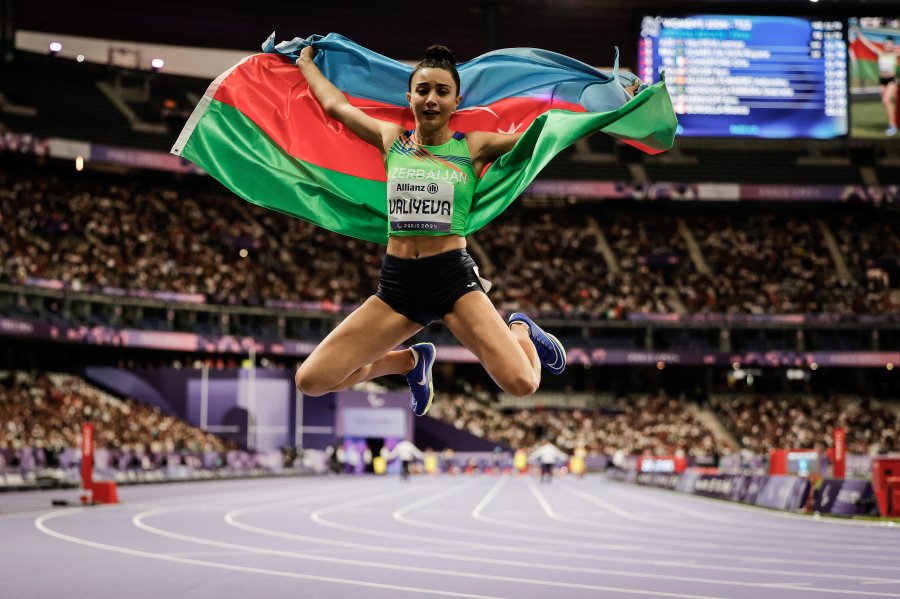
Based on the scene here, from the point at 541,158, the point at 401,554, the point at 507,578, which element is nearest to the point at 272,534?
the point at 401,554

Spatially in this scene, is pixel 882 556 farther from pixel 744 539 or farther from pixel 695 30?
pixel 695 30

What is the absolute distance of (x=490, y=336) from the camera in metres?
6.94

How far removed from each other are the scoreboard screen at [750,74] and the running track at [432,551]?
83.9 ft

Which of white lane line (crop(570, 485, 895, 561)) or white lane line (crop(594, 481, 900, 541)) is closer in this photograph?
white lane line (crop(570, 485, 895, 561))

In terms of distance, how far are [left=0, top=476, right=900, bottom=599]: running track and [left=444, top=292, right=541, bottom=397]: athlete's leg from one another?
304 centimetres

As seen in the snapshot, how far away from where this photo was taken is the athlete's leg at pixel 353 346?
277 inches

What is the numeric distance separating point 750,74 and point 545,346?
41.8 metres

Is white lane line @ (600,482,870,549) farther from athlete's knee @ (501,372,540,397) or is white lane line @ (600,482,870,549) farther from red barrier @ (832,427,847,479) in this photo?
athlete's knee @ (501,372,540,397)

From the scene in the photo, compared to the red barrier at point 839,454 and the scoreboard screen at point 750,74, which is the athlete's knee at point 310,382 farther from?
the scoreboard screen at point 750,74

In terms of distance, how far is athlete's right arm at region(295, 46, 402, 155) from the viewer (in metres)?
7.50

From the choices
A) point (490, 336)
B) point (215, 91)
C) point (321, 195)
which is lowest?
point (490, 336)

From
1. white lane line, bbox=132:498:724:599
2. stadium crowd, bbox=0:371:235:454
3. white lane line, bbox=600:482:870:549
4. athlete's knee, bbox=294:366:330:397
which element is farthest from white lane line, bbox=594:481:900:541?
stadium crowd, bbox=0:371:235:454

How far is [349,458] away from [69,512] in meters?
27.7

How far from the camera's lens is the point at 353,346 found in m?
7.09
